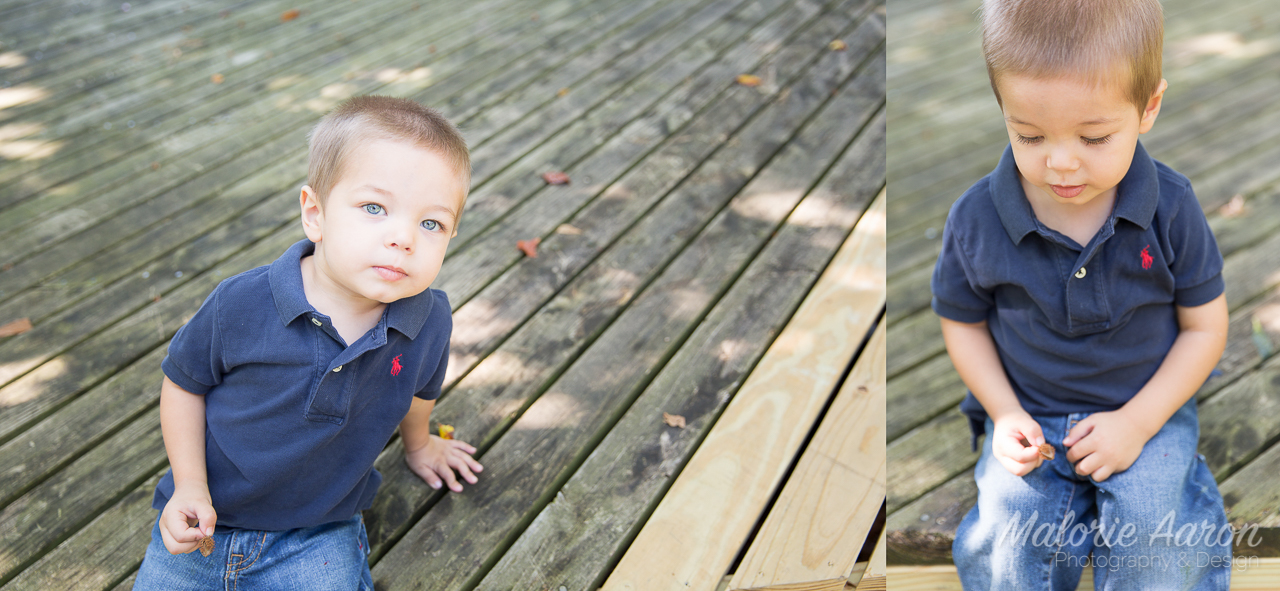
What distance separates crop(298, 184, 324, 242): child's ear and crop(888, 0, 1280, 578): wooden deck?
1344 mm

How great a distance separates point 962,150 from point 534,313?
1.93 meters

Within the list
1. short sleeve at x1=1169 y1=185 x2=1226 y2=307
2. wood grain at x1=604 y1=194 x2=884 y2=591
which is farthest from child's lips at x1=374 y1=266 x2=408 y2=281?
short sleeve at x1=1169 y1=185 x2=1226 y2=307

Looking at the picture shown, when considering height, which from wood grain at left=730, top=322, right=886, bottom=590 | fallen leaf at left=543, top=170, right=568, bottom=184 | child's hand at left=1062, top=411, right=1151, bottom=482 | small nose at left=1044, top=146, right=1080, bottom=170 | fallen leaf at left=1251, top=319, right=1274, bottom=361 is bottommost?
fallen leaf at left=543, top=170, right=568, bottom=184

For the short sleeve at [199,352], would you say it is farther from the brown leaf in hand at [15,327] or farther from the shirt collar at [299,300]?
the brown leaf in hand at [15,327]

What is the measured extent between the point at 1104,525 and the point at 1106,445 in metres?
0.15

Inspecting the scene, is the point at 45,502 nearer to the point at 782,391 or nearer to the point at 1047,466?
the point at 782,391

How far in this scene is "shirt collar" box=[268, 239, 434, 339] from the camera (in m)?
1.49

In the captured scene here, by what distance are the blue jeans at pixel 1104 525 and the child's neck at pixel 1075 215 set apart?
1.24 feet

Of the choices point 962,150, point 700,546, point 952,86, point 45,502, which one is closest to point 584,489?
point 700,546

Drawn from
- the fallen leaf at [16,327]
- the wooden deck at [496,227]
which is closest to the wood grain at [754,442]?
the wooden deck at [496,227]

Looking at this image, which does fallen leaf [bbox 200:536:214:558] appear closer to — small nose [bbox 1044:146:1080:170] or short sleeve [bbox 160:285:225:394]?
short sleeve [bbox 160:285:225:394]

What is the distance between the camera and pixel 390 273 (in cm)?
146

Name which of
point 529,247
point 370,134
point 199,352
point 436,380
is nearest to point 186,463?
point 199,352

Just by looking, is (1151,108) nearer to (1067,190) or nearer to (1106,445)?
(1067,190)
